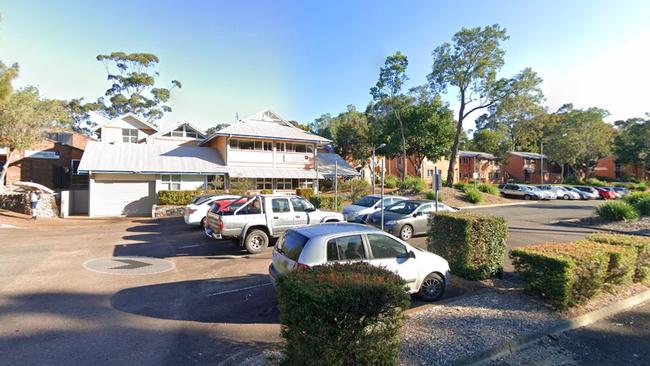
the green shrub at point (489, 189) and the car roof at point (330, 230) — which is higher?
the green shrub at point (489, 189)

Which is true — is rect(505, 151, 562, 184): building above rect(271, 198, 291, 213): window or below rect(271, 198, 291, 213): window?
above

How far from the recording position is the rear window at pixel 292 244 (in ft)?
17.6

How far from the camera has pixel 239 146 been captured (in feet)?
84.3

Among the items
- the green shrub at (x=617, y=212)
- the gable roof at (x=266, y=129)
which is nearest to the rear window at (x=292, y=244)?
the green shrub at (x=617, y=212)

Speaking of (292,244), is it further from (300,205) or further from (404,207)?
(404,207)

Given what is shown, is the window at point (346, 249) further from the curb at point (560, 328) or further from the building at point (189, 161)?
the building at point (189, 161)

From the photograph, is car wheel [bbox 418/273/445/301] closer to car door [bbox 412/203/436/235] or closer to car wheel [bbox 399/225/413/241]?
car wheel [bbox 399/225/413/241]

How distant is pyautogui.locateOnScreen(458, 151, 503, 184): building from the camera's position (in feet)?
173

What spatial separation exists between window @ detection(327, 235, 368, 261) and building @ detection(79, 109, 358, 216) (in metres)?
18.5

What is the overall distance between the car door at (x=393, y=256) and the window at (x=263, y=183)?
20.9m

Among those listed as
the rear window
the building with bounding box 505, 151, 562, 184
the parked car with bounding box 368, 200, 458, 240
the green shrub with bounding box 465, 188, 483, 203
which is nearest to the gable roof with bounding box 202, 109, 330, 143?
the green shrub with bounding box 465, 188, 483, 203

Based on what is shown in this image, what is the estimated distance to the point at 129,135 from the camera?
92.9 feet

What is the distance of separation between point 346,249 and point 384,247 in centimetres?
79

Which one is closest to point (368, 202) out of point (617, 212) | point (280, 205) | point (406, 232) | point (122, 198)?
point (406, 232)
